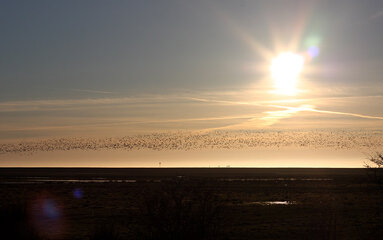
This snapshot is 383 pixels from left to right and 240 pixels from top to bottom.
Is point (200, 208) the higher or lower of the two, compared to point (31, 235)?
higher

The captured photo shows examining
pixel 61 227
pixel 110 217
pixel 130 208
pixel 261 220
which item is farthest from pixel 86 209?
pixel 261 220

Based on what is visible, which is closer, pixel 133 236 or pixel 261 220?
pixel 133 236

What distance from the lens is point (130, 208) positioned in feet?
119

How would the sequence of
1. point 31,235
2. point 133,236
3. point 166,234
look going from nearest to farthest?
point 166,234 < point 31,235 < point 133,236

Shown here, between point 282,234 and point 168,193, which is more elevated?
point 168,193

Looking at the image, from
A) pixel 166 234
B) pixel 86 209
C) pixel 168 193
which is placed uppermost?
pixel 168 193

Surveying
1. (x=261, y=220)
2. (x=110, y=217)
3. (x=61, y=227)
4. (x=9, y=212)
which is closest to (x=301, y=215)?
(x=261, y=220)

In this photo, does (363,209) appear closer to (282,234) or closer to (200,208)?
(282,234)

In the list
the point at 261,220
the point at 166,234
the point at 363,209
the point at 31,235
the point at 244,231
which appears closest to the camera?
the point at 166,234

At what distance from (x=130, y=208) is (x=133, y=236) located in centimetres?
1360

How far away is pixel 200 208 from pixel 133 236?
5.66 m

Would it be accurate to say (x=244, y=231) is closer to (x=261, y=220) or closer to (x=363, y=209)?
(x=261, y=220)

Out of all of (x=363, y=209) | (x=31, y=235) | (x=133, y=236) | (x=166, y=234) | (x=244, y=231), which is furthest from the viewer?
(x=363, y=209)

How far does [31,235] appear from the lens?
Result: 805 inches
